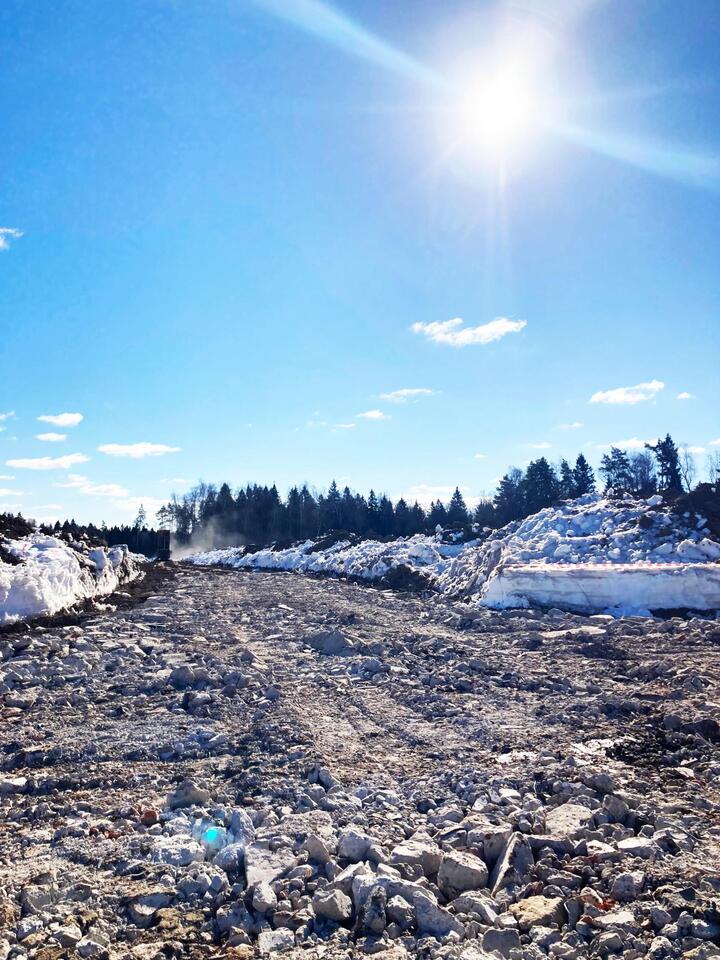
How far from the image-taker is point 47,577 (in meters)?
15.1

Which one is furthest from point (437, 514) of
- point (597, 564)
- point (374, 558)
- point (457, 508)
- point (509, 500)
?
point (597, 564)

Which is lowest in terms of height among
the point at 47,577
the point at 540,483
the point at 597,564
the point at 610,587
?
the point at 610,587

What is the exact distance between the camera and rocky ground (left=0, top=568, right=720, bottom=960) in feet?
11.5

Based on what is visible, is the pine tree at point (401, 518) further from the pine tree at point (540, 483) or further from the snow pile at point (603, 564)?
the snow pile at point (603, 564)

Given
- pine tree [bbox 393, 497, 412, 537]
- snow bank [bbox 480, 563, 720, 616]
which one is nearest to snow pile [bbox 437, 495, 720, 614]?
snow bank [bbox 480, 563, 720, 616]

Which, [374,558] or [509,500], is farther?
[509,500]

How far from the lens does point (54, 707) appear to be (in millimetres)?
7801

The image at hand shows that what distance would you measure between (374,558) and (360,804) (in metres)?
27.5

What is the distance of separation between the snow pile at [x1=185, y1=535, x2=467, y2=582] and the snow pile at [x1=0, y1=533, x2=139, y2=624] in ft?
43.5

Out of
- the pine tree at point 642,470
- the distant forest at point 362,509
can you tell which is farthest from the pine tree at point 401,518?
the pine tree at point 642,470

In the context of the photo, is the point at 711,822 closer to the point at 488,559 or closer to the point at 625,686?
the point at 625,686

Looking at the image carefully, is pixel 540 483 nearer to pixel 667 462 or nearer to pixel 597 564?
pixel 667 462

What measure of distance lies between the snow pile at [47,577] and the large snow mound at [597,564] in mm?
12133

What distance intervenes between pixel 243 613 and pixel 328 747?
10462 millimetres
